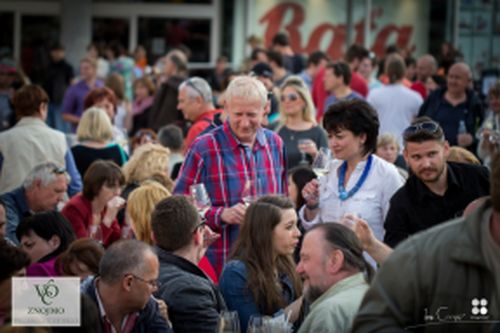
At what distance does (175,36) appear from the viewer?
26.2 m

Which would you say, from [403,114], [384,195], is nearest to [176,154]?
[403,114]

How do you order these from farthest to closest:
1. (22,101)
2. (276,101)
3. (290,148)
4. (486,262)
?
(276,101) → (290,148) → (22,101) → (486,262)

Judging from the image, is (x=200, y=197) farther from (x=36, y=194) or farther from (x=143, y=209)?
(x=36, y=194)

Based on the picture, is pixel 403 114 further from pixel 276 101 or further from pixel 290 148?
pixel 290 148

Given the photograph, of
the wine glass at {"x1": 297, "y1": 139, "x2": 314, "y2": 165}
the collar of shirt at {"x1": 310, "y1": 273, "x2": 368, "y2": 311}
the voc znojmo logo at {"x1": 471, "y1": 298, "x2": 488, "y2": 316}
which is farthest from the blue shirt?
the wine glass at {"x1": 297, "y1": 139, "x2": 314, "y2": 165}

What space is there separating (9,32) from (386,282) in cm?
2254

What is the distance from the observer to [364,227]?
5.17 meters

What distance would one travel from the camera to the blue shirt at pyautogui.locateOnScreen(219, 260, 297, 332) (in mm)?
6129

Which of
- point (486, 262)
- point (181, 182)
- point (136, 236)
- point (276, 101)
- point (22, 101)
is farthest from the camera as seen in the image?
point (276, 101)

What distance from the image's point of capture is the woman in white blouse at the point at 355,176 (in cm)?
670

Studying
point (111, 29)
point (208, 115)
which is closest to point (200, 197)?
point (208, 115)

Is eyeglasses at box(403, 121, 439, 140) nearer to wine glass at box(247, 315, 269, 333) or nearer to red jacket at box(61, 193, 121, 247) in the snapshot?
wine glass at box(247, 315, 269, 333)

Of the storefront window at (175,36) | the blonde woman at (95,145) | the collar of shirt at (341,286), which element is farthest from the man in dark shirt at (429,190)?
the storefront window at (175,36)

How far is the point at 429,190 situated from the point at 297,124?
4.45m
